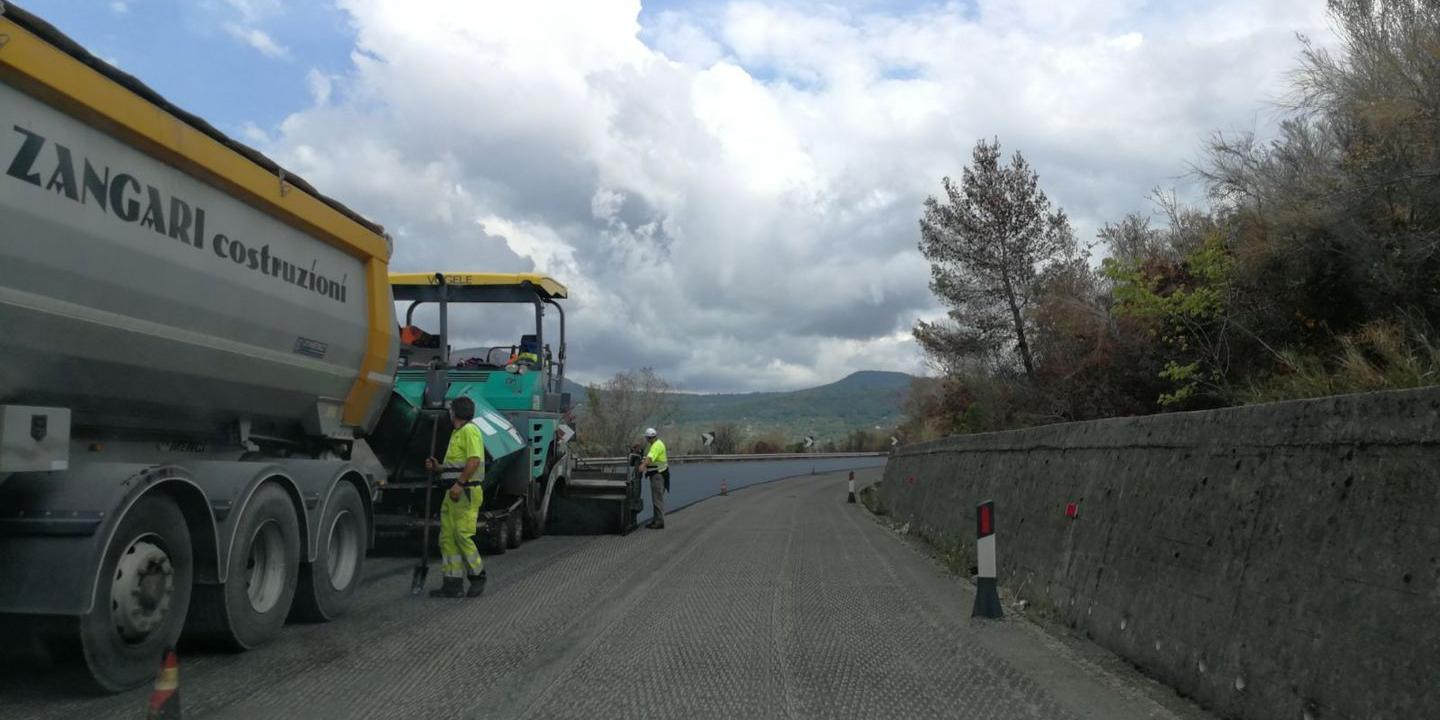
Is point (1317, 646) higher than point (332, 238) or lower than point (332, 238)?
lower

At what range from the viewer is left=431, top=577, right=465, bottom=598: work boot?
925 centimetres

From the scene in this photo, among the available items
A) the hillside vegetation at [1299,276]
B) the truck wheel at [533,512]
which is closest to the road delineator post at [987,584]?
the hillside vegetation at [1299,276]

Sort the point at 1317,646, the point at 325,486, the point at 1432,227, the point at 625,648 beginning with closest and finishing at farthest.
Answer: the point at 1317,646 < the point at 625,648 < the point at 325,486 < the point at 1432,227

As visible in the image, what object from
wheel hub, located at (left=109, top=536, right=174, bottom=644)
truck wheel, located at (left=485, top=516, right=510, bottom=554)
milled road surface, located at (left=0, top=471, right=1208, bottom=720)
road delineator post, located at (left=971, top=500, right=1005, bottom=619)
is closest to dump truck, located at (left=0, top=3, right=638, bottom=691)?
wheel hub, located at (left=109, top=536, right=174, bottom=644)

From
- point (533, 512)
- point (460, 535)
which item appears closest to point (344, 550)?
point (460, 535)

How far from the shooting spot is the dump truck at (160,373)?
5109mm

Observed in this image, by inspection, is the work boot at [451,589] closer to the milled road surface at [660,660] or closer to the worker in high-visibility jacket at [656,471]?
the milled road surface at [660,660]

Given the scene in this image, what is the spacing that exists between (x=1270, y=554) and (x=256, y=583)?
6335 mm

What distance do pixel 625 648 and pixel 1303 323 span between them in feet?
35.4

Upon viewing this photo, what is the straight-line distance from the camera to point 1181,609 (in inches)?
234

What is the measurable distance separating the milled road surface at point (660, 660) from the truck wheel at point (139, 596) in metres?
0.22

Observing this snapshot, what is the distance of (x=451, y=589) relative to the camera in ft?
30.4

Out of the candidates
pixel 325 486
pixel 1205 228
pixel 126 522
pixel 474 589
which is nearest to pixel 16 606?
pixel 126 522

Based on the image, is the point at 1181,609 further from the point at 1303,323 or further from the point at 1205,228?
the point at 1205,228
